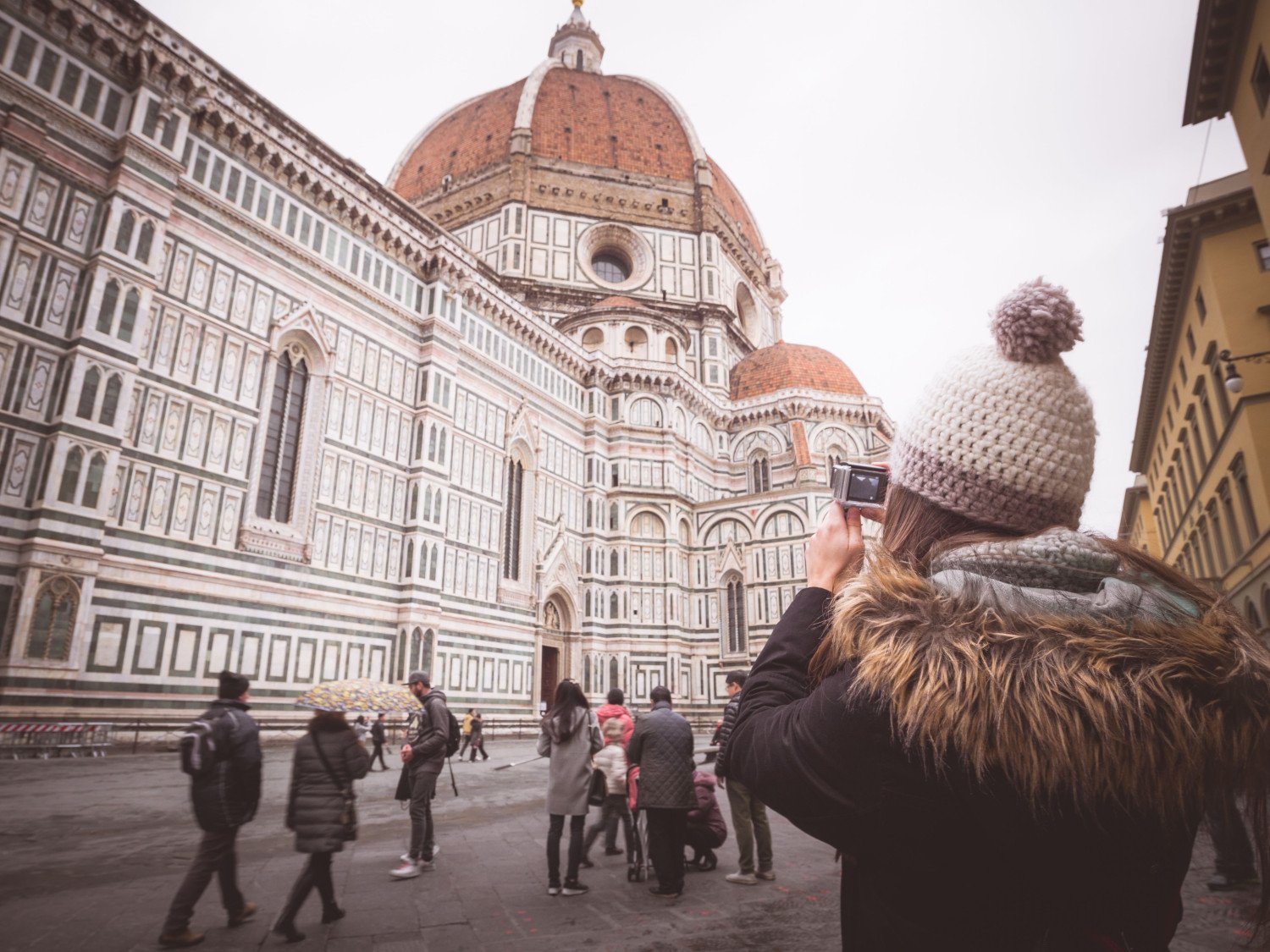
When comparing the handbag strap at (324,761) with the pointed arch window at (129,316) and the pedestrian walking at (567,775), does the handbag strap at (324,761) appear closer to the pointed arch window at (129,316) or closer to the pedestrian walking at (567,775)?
the pedestrian walking at (567,775)

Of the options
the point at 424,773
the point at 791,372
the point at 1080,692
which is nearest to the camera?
the point at 1080,692

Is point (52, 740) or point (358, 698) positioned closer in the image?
point (358, 698)

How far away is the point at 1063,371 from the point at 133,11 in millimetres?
20401

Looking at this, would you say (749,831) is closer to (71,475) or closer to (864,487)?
(864,487)

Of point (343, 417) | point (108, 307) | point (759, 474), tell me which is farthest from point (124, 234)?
point (759, 474)

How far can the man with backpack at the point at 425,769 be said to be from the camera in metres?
5.88

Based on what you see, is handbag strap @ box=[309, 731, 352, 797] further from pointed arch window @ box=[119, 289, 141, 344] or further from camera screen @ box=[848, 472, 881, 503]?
pointed arch window @ box=[119, 289, 141, 344]

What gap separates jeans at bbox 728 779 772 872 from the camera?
5879mm

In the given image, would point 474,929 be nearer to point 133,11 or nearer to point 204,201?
point 204,201

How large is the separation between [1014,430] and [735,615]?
2937 cm

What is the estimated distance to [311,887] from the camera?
451cm

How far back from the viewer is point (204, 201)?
16750 millimetres

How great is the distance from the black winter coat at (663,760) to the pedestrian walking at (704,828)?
59 centimetres

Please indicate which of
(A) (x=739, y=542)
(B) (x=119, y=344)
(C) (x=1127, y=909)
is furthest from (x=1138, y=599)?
(A) (x=739, y=542)
